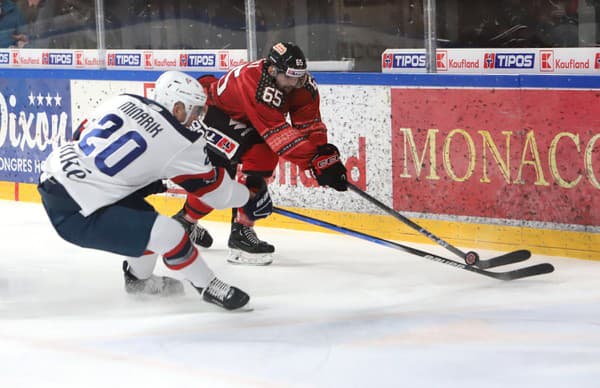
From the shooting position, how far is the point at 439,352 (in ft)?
11.3

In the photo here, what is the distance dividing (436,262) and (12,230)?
2.26 meters

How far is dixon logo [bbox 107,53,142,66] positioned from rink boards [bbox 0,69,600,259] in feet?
3.60

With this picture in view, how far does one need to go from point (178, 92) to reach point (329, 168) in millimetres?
846

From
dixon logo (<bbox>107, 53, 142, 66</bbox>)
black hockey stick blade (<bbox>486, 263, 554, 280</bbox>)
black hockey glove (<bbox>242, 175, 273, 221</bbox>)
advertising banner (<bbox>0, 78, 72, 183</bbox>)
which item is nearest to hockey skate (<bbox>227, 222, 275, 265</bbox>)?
black hockey glove (<bbox>242, 175, 273, 221</bbox>)

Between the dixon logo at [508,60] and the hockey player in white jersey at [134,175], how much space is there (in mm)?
1631

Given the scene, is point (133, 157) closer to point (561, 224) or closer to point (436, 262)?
point (436, 262)

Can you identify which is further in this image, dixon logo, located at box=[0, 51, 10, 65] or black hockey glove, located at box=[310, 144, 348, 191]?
dixon logo, located at box=[0, 51, 10, 65]

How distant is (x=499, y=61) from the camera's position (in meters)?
5.08

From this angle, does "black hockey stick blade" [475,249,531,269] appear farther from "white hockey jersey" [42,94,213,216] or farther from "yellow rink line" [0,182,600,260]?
"white hockey jersey" [42,94,213,216]

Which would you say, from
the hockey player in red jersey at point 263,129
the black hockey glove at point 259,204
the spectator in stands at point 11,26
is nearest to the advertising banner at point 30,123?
the spectator in stands at point 11,26

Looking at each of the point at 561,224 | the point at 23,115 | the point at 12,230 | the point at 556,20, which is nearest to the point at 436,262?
the point at 561,224

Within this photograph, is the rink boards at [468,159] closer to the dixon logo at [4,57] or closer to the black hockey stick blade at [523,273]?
the black hockey stick blade at [523,273]

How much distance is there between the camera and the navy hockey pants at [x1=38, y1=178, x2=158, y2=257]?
3.86 meters

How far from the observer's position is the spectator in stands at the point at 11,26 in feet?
23.1
